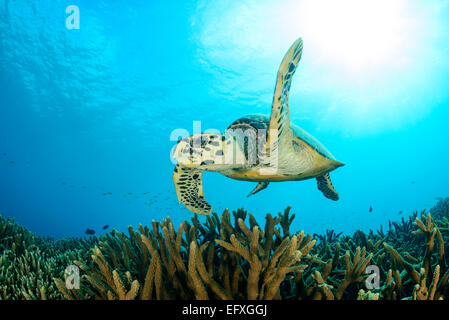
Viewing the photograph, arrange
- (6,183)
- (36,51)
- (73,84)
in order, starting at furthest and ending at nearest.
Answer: (6,183) → (73,84) → (36,51)

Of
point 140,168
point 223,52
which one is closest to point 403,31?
point 223,52

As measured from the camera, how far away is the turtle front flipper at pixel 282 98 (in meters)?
3.19

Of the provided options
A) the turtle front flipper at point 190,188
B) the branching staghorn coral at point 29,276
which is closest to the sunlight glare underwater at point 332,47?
the turtle front flipper at point 190,188

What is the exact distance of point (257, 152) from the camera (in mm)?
4016

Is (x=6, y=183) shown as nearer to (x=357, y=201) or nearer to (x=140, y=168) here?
(x=140, y=168)

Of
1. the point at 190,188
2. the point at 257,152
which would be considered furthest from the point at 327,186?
the point at 190,188

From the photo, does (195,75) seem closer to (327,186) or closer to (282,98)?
(327,186)

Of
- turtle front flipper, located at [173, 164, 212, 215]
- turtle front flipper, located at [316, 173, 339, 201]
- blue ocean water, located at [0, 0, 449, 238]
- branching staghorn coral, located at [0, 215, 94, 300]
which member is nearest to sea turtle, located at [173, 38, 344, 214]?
turtle front flipper, located at [173, 164, 212, 215]

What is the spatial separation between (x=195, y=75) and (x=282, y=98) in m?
22.3

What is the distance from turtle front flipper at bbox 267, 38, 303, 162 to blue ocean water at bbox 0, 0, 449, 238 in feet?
45.0

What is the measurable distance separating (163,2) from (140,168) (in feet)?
117

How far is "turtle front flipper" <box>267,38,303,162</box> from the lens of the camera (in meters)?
3.19

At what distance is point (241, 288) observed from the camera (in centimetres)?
219

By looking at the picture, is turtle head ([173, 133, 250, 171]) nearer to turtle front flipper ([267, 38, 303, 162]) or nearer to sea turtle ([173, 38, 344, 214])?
sea turtle ([173, 38, 344, 214])
